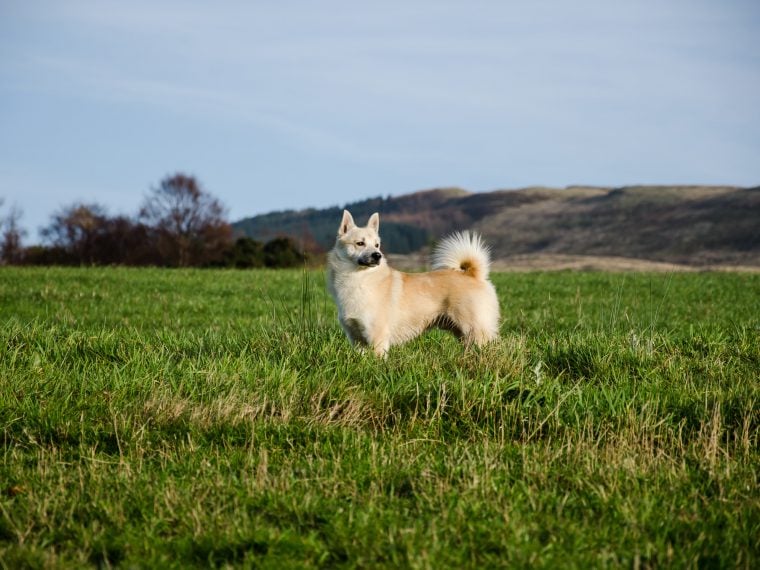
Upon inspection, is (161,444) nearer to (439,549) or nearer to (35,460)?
(35,460)

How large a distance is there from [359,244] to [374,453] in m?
3.58

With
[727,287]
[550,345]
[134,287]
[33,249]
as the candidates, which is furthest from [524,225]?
[550,345]

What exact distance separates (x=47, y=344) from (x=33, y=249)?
44360 millimetres

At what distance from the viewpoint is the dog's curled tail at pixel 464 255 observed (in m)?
8.14

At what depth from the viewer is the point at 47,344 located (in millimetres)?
6898

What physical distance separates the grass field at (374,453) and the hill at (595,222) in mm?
47709

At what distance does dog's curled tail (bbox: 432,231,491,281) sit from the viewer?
8.14 metres

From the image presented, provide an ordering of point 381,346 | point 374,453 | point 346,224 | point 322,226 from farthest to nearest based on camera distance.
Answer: point 322,226
point 346,224
point 381,346
point 374,453

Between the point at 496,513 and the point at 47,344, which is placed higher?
the point at 47,344

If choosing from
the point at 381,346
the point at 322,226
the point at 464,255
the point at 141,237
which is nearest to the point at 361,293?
the point at 381,346

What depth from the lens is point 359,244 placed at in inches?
295

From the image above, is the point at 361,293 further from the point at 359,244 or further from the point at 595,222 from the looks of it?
the point at 595,222

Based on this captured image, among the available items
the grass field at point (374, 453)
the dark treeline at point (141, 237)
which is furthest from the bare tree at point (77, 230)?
the grass field at point (374, 453)

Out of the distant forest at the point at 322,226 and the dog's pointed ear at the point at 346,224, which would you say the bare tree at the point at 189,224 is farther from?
the dog's pointed ear at the point at 346,224
